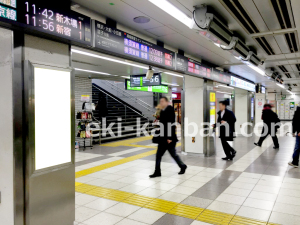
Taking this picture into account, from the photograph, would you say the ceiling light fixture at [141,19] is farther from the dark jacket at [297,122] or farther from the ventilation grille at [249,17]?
the dark jacket at [297,122]

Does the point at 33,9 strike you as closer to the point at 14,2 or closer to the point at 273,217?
the point at 14,2

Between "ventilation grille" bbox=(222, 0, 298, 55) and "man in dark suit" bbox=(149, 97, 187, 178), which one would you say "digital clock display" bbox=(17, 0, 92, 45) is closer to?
"ventilation grille" bbox=(222, 0, 298, 55)

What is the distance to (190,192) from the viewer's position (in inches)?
159

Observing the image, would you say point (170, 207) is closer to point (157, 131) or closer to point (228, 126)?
point (157, 131)

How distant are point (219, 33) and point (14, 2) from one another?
276 cm

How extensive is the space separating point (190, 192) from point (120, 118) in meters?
8.73

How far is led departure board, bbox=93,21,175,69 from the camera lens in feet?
10.8

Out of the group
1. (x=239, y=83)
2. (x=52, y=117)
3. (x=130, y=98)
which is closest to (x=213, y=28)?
(x=52, y=117)

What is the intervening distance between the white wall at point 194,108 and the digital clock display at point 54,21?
4532 millimetres

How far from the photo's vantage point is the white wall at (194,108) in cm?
707

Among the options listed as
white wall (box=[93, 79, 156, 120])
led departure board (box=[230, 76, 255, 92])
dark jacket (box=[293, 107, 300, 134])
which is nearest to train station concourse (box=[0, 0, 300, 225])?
dark jacket (box=[293, 107, 300, 134])

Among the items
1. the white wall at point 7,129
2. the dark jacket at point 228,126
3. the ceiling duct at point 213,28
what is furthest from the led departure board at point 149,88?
the white wall at point 7,129

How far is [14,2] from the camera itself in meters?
2.26

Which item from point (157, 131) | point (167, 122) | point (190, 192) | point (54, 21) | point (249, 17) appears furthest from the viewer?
point (157, 131)
